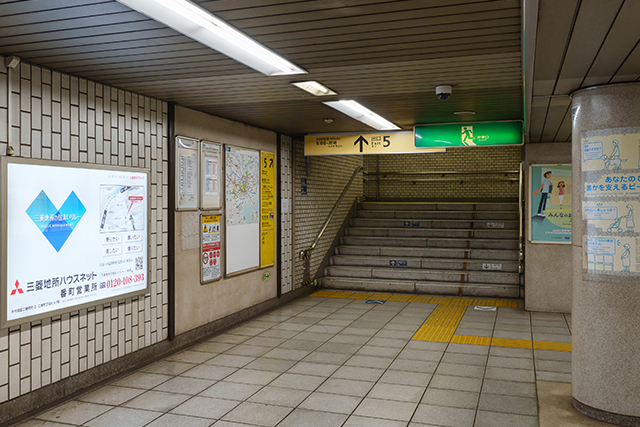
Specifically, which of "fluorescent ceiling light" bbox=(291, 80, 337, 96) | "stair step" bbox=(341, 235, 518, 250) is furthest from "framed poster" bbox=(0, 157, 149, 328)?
"stair step" bbox=(341, 235, 518, 250)

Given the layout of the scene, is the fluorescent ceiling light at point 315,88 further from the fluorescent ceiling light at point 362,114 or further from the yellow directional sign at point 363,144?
the yellow directional sign at point 363,144

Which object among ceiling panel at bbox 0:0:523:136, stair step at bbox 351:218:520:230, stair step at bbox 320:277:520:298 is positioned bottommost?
stair step at bbox 320:277:520:298

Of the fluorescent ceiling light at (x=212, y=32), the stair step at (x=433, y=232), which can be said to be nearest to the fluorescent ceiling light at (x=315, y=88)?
the fluorescent ceiling light at (x=212, y=32)

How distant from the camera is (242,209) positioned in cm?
711

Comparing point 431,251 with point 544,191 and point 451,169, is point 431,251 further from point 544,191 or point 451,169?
point 451,169

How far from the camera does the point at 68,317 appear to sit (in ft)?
14.2

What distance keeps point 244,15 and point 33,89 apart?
2009mm

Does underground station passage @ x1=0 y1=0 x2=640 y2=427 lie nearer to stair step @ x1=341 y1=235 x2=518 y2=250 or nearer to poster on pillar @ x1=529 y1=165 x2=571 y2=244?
poster on pillar @ x1=529 y1=165 x2=571 y2=244

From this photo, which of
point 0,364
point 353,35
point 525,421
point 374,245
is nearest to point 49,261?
point 0,364

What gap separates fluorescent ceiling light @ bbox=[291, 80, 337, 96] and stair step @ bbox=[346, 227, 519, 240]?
243 inches

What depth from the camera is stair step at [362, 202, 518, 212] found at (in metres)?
11.7

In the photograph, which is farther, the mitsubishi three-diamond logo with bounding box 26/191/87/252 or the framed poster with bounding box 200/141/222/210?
the framed poster with bounding box 200/141/222/210

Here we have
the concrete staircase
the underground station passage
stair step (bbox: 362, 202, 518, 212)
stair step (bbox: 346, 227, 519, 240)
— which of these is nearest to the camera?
the underground station passage

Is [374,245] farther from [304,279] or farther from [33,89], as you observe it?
[33,89]
